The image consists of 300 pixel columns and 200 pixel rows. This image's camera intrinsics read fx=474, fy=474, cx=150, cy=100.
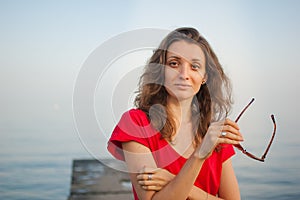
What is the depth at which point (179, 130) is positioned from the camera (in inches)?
47.0

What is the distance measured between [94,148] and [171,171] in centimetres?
19

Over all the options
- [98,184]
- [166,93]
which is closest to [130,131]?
[166,93]

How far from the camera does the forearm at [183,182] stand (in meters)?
1.00

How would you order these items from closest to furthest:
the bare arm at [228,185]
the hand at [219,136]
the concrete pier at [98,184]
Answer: the hand at [219,136]
the bare arm at [228,185]
the concrete pier at [98,184]

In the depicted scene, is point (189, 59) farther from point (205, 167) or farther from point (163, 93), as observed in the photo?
point (205, 167)

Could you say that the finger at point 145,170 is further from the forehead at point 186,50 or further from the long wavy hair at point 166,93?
the forehead at point 186,50

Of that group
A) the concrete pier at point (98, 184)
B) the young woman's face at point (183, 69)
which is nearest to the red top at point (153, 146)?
the young woman's face at point (183, 69)

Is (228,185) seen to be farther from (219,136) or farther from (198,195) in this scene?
(219,136)

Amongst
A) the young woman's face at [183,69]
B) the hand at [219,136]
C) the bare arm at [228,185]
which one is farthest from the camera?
the bare arm at [228,185]

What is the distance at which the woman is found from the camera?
1.02 m

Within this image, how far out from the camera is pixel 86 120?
1.03 meters

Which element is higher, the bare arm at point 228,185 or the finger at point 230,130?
the finger at point 230,130

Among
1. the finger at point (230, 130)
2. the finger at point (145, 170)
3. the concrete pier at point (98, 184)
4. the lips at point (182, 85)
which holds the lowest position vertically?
the concrete pier at point (98, 184)

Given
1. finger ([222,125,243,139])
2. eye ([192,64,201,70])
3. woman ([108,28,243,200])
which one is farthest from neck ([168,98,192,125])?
finger ([222,125,243,139])
